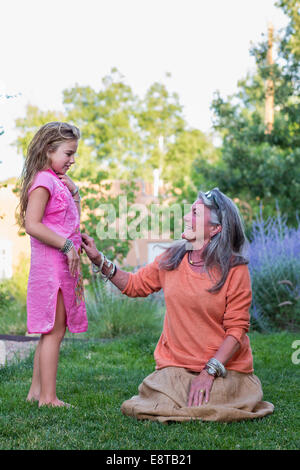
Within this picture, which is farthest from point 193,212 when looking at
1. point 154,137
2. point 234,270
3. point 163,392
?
point 154,137

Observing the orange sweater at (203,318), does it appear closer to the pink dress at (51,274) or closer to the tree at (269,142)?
the pink dress at (51,274)

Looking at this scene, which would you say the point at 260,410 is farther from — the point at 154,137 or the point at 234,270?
the point at 154,137

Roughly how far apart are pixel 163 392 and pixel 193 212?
→ 1092 millimetres

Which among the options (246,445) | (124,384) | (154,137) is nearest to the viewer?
(246,445)

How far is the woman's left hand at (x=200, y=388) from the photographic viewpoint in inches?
132

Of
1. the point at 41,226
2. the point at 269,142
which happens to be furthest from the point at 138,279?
the point at 269,142

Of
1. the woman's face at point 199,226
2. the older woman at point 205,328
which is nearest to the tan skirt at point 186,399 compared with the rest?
the older woman at point 205,328

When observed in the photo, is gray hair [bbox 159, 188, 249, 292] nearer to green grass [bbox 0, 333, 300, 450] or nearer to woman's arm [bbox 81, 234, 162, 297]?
woman's arm [bbox 81, 234, 162, 297]

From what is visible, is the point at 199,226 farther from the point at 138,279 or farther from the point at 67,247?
the point at 67,247

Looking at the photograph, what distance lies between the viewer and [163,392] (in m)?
3.42

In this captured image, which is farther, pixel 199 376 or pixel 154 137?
pixel 154 137

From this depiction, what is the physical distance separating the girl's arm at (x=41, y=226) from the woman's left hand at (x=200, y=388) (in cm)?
98

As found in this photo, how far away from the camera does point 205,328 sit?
354cm

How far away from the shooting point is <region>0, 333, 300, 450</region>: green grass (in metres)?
2.96
